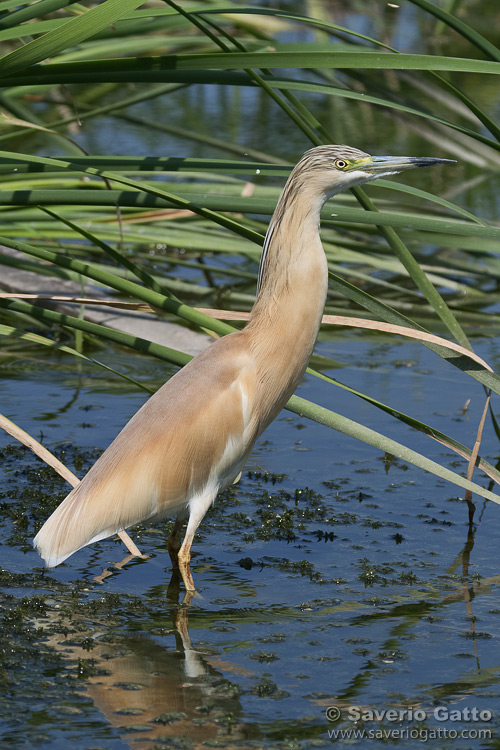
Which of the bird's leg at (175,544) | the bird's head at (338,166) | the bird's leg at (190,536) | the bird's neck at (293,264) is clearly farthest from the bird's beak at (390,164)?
the bird's leg at (175,544)

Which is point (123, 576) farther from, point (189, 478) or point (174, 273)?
point (174, 273)

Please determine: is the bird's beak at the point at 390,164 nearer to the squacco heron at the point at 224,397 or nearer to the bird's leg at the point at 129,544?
the squacco heron at the point at 224,397

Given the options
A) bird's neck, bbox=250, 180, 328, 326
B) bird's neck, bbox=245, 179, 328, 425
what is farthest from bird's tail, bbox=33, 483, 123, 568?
bird's neck, bbox=250, 180, 328, 326

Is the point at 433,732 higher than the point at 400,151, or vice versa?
the point at 400,151

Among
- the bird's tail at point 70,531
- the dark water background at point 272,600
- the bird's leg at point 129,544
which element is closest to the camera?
the dark water background at point 272,600

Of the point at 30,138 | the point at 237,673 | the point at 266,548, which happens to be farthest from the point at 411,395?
Result: the point at 30,138

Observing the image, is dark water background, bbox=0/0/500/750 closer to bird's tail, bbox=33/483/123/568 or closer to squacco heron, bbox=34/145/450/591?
bird's tail, bbox=33/483/123/568

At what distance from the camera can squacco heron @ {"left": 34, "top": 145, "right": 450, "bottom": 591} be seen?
3387 millimetres

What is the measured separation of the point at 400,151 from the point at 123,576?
6.45 meters

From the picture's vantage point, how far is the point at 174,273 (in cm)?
703

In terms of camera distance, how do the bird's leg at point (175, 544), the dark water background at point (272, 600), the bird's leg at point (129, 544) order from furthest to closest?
the bird's leg at point (175, 544) → the bird's leg at point (129, 544) → the dark water background at point (272, 600)

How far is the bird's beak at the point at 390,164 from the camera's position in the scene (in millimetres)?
3396

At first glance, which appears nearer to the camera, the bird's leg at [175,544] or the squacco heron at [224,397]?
the squacco heron at [224,397]

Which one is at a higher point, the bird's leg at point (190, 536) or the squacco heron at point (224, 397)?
the squacco heron at point (224, 397)
